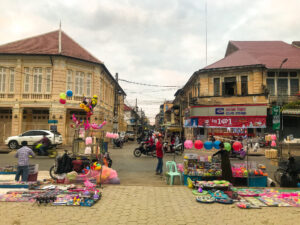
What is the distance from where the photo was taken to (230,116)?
24625mm

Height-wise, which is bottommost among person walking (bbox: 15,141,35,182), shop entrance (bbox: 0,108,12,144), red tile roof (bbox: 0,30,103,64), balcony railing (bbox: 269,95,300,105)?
person walking (bbox: 15,141,35,182)

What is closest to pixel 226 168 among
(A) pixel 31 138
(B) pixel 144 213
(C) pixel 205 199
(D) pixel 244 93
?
(C) pixel 205 199

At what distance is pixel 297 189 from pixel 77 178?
309 inches

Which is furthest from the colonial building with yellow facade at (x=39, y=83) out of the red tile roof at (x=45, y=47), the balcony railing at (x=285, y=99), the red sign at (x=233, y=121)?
the balcony railing at (x=285, y=99)

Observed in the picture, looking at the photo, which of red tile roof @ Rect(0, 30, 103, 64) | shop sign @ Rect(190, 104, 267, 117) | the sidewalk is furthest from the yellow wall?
the sidewalk

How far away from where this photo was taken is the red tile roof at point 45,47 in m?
23.2

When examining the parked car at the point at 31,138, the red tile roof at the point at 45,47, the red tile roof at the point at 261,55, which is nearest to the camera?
the parked car at the point at 31,138

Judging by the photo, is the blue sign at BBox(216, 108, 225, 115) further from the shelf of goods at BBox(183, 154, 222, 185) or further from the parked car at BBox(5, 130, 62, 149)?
the shelf of goods at BBox(183, 154, 222, 185)

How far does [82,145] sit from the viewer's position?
1070 cm

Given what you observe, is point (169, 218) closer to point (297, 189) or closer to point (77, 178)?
point (77, 178)

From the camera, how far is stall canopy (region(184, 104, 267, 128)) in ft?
77.9

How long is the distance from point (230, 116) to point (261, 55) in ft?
29.7

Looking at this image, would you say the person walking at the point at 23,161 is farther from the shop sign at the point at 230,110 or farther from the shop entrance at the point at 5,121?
the shop sign at the point at 230,110

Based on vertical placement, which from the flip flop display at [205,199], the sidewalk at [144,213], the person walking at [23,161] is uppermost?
the person walking at [23,161]
